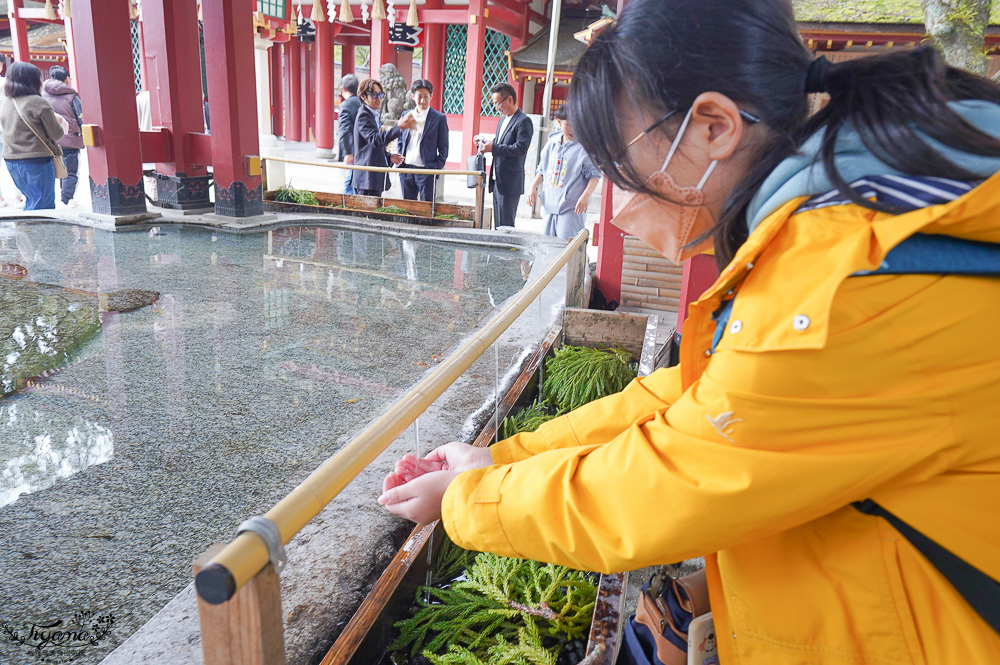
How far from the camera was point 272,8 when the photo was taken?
12812 mm

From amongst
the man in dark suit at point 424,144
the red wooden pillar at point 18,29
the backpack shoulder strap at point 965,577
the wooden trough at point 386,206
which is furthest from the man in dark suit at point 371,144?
the red wooden pillar at point 18,29

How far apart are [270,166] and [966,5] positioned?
861 centimetres

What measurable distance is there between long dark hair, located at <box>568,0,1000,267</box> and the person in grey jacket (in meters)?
10.3

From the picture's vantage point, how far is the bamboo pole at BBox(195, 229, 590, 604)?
2.48 ft

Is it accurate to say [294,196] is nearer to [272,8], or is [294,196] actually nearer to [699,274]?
[272,8]

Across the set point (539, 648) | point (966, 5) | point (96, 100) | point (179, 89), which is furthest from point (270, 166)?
point (539, 648)

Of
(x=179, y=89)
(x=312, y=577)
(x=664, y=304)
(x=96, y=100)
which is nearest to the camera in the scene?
(x=312, y=577)

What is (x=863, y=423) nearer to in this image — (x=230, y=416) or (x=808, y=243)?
(x=808, y=243)

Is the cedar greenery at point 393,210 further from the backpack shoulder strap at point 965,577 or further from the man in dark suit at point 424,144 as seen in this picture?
the backpack shoulder strap at point 965,577

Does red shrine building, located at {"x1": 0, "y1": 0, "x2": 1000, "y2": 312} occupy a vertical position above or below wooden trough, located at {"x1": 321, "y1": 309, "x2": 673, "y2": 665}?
above

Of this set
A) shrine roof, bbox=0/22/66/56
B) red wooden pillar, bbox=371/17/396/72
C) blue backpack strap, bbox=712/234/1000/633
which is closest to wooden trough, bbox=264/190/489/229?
red wooden pillar, bbox=371/17/396/72

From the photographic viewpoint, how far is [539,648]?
1.56 metres

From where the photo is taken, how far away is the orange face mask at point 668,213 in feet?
3.39

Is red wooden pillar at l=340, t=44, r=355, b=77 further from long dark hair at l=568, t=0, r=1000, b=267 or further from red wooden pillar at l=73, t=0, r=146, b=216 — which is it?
long dark hair at l=568, t=0, r=1000, b=267
